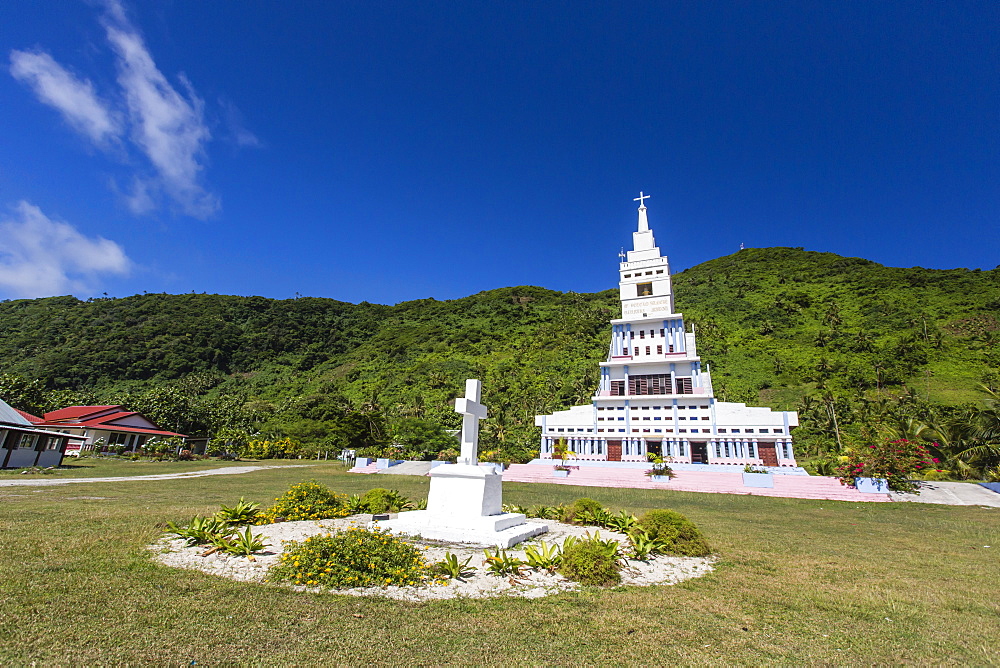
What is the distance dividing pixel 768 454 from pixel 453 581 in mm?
27083

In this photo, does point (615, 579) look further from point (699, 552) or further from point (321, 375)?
point (321, 375)

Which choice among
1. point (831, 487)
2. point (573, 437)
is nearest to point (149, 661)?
point (831, 487)

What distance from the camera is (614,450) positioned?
30719 mm

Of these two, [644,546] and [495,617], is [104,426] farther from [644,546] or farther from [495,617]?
[495,617]

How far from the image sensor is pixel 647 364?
3180 centimetres

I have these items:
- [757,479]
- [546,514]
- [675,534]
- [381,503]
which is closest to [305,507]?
[381,503]

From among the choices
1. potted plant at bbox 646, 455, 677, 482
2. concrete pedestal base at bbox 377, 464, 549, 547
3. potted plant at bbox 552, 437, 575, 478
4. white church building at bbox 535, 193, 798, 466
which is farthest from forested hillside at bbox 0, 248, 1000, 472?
concrete pedestal base at bbox 377, 464, 549, 547

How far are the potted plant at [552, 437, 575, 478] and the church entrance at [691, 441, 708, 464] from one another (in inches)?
296

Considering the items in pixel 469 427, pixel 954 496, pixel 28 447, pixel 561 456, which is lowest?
pixel 954 496

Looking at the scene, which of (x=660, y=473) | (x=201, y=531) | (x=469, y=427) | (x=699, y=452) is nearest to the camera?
(x=201, y=531)

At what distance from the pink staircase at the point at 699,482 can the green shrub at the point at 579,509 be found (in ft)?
41.7

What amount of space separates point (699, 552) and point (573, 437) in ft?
78.3

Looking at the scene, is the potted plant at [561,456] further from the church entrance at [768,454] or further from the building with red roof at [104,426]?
the building with red roof at [104,426]

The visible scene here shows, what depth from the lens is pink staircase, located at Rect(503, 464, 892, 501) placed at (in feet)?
63.8
